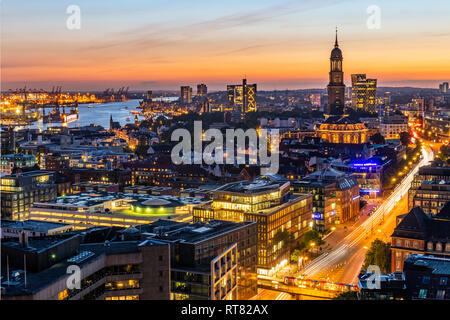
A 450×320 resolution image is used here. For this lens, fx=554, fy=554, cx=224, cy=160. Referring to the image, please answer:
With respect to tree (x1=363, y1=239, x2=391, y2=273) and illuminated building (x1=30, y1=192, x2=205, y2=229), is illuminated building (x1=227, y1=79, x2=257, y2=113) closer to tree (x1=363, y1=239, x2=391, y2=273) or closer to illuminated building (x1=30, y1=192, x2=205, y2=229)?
illuminated building (x1=30, y1=192, x2=205, y2=229)

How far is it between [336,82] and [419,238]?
1974 inches

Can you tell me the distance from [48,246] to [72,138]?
52385 mm

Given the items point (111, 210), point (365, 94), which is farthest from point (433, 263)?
point (365, 94)

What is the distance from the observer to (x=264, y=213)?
21.0m

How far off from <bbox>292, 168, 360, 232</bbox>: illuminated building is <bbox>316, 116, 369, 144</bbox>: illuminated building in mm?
28719

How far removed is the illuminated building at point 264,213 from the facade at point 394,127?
51466mm

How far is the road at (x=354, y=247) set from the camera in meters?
20.2

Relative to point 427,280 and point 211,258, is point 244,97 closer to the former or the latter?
point 211,258

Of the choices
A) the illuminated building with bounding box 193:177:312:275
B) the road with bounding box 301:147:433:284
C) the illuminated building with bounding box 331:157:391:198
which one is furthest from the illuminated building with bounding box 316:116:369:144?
the illuminated building with bounding box 193:177:312:275

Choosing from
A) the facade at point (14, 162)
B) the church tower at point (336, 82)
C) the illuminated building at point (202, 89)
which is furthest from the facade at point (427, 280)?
the illuminated building at point (202, 89)

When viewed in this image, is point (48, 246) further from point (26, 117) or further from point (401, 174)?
point (26, 117)
